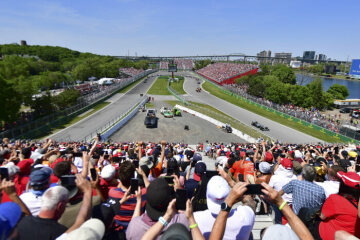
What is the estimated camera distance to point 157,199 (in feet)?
8.30

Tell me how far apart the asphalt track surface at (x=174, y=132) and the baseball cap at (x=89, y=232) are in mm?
24507

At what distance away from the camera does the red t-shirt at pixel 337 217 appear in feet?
9.21

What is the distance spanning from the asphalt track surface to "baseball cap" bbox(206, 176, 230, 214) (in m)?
23.5

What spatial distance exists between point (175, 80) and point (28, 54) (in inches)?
4623

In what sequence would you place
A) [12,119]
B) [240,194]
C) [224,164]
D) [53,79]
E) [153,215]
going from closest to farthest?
[240,194], [153,215], [224,164], [12,119], [53,79]

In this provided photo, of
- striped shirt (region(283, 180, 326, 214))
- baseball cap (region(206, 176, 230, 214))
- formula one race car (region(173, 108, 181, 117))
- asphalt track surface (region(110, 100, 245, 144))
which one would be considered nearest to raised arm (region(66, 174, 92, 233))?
baseball cap (region(206, 176, 230, 214))

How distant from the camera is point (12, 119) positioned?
26.8 meters

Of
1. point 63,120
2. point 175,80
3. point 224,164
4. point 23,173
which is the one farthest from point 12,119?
point 175,80

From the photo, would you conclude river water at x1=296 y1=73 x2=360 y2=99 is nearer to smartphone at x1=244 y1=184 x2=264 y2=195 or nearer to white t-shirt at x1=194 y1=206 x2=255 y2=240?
white t-shirt at x1=194 y1=206 x2=255 y2=240

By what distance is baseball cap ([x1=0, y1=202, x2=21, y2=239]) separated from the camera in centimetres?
169

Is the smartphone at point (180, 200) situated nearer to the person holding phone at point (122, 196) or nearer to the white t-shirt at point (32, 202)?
the person holding phone at point (122, 196)

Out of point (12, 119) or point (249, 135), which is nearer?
point (12, 119)

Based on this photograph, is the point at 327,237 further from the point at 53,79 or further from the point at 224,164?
the point at 53,79

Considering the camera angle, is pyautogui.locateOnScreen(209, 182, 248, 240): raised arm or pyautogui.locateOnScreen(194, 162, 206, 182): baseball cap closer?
pyautogui.locateOnScreen(209, 182, 248, 240): raised arm
